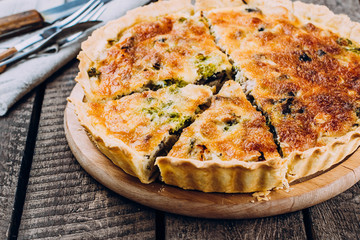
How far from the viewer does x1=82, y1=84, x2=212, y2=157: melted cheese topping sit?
9.25 feet

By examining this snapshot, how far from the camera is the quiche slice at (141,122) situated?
2.70 meters

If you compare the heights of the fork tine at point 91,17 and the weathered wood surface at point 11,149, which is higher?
the fork tine at point 91,17

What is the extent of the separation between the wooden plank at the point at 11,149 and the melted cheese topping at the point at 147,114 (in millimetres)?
794

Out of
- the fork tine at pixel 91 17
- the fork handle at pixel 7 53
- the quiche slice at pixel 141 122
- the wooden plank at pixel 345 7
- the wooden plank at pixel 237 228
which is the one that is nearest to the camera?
the wooden plank at pixel 237 228

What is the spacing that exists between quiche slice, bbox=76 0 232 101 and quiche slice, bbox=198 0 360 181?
21 centimetres

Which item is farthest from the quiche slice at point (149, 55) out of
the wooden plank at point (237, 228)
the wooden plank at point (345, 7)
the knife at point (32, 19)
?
the wooden plank at point (345, 7)

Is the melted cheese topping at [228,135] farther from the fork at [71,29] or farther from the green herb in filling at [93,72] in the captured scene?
the fork at [71,29]

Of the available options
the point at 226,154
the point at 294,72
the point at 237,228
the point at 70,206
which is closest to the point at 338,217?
the point at 237,228

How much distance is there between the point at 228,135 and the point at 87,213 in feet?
3.68

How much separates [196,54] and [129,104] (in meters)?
0.84

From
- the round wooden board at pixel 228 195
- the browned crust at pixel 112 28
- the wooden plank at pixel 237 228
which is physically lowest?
the wooden plank at pixel 237 228

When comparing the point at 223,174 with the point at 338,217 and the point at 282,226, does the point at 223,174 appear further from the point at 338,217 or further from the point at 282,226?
the point at 338,217

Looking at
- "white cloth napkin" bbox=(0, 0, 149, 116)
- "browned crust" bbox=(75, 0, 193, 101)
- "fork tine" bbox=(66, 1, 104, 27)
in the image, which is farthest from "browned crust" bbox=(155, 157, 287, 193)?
"fork tine" bbox=(66, 1, 104, 27)

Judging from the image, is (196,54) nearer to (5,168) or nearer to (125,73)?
(125,73)
